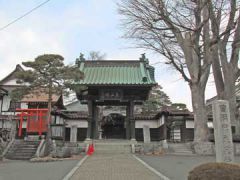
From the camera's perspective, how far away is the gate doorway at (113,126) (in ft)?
107

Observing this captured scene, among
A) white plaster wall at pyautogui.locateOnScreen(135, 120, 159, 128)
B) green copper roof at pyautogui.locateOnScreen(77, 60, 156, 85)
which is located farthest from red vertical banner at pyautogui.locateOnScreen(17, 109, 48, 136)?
white plaster wall at pyautogui.locateOnScreen(135, 120, 159, 128)

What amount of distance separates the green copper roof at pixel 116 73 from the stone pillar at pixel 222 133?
14085 mm

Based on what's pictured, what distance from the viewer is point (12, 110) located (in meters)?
32.5

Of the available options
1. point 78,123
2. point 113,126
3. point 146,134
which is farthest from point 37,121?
point 113,126

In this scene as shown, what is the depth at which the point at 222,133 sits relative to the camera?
914 centimetres

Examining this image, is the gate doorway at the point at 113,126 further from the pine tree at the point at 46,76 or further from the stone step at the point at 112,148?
the pine tree at the point at 46,76

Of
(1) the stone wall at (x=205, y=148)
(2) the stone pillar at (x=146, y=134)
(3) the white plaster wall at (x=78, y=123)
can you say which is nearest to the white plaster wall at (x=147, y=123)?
(2) the stone pillar at (x=146, y=134)

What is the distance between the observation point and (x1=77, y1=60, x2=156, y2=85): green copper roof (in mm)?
24172

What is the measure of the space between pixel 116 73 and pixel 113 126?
27.7ft

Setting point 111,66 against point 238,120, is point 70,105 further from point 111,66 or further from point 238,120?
point 238,120

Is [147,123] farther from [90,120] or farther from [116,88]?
[90,120]

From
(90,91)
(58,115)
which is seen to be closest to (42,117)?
(58,115)

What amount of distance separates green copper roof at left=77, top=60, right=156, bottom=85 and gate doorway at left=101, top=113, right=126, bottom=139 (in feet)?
24.2

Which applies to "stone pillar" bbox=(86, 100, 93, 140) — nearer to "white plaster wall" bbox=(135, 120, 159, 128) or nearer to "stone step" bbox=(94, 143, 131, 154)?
"stone step" bbox=(94, 143, 131, 154)
